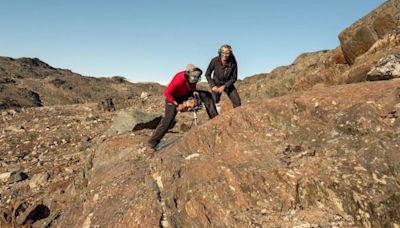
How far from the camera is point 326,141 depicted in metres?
6.47

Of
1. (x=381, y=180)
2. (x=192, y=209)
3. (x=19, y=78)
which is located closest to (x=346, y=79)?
(x=381, y=180)

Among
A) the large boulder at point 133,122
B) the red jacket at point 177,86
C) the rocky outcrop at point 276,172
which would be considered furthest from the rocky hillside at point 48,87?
the rocky outcrop at point 276,172

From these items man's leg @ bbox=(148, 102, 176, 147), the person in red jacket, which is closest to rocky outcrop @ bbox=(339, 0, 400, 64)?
the person in red jacket

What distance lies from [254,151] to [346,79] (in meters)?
5.94

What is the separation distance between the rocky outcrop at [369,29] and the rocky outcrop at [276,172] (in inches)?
340

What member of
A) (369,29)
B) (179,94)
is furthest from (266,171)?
(369,29)

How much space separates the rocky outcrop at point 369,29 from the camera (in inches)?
551

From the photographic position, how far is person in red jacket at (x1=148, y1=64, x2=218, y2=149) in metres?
8.15

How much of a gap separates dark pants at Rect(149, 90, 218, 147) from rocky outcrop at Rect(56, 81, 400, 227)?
59 cm

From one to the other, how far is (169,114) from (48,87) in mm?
67268

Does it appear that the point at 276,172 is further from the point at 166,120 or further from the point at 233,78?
the point at 233,78

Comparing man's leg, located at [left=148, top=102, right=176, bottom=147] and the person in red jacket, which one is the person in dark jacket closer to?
the person in red jacket

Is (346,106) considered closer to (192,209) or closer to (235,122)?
(235,122)

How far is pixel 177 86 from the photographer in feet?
27.6
